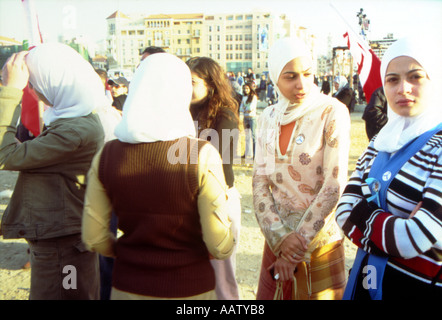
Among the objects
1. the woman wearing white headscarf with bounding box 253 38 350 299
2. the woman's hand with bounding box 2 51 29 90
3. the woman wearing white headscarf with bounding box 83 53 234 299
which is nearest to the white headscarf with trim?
the woman wearing white headscarf with bounding box 253 38 350 299

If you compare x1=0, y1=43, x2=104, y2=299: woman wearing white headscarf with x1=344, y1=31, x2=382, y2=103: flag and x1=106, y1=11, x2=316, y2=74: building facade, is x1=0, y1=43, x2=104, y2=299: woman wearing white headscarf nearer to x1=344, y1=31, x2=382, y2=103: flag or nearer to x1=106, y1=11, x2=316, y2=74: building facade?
x1=344, y1=31, x2=382, y2=103: flag

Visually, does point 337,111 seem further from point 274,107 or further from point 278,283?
point 278,283

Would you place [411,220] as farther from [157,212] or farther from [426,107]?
[157,212]

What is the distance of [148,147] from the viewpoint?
1.34m

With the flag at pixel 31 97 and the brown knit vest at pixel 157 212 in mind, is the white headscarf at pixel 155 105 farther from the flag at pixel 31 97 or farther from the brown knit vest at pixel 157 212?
the flag at pixel 31 97

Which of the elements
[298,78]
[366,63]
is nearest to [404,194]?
[298,78]

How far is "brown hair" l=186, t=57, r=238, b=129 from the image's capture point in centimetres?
255

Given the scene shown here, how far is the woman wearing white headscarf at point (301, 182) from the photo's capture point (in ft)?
5.66

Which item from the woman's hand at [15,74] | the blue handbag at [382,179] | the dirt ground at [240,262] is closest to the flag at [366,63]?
the dirt ground at [240,262]

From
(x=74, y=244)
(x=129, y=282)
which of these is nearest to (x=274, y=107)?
(x=129, y=282)

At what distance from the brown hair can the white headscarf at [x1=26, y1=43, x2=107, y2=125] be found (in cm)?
86

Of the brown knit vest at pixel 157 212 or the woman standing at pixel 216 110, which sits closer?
the brown knit vest at pixel 157 212

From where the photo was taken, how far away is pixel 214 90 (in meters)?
2.62

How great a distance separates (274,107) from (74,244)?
4.73 ft
